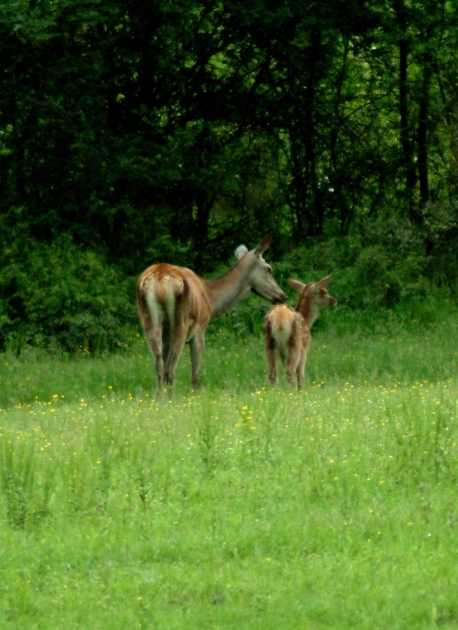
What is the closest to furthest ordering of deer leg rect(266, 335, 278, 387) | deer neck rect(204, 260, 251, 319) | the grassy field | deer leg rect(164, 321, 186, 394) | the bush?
the grassy field
deer leg rect(164, 321, 186, 394)
deer leg rect(266, 335, 278, 387)
deer neck rect(204, 260, 251, 319)
the bush

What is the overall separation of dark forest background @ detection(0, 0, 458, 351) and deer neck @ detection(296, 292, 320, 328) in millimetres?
4032

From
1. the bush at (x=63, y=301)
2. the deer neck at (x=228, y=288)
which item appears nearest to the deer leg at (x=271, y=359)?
the deer neck at (x=228, y=288)

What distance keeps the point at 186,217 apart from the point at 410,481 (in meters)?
16.1

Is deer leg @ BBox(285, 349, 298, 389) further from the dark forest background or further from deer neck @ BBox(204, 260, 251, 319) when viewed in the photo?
the dark forest background

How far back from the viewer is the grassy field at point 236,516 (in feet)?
22.2

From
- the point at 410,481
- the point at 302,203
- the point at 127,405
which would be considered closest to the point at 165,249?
the point at 302,203

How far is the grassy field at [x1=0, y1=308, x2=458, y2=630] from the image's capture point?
6.78 meters

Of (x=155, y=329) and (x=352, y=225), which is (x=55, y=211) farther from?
(x=155, y=329)

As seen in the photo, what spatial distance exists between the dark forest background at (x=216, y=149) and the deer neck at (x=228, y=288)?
3.57 metres

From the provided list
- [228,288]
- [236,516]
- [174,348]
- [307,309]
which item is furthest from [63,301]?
[236,516]

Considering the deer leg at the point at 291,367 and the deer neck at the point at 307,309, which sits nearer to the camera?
the deer leg at the point at 291,367

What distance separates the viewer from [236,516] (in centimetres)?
793

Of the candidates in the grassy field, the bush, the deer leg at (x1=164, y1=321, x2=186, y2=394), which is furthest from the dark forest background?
the grassy field

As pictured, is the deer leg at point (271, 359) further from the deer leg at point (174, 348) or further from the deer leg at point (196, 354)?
the deer leg at point (174, 348)
